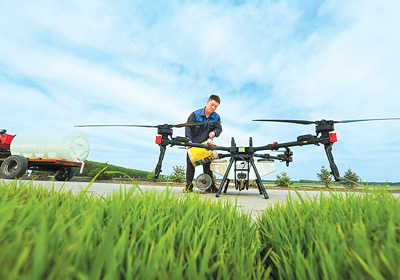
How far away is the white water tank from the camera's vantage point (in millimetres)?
8812

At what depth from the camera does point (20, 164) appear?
26.9ft

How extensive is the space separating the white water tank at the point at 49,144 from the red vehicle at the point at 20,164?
26cm

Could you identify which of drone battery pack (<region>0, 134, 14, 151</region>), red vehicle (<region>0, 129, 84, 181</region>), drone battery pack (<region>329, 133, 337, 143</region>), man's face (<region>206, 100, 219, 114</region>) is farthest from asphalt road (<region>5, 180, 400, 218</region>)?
drone battery pack (<region>0, 134, 14, 151</region>)

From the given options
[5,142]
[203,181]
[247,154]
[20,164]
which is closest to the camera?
[247,154]

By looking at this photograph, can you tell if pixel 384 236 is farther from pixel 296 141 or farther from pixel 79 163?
pixel 79 163

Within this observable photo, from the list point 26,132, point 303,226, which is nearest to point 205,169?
point 303,226

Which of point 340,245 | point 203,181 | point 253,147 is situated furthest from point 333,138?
point 340,245

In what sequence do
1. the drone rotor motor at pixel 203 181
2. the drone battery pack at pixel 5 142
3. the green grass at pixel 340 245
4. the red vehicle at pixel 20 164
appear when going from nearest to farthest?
the green grass at pixel 340 245, the drone rotor motor at pixel 203 181, the red vehicle at pixel 20 164, the drone battery pack at pixel 5 142

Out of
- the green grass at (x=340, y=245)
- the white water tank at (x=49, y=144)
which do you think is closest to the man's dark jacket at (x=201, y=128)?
the green grass at (x=340, y=245)

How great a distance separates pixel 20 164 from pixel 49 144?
1166mm

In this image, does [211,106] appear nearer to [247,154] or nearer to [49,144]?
[247,154]

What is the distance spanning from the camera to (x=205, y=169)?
583cm

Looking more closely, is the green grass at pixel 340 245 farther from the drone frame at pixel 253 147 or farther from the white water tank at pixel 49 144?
the white water tank at pixel 49 144

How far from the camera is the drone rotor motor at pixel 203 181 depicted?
17.4 feet
